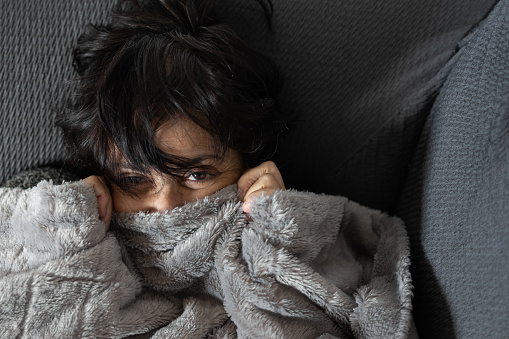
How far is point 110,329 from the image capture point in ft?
2.35

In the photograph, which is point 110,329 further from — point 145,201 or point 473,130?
point 473,130

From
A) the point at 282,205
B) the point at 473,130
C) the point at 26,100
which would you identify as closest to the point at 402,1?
the point at 473,130

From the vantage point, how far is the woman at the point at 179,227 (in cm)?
72

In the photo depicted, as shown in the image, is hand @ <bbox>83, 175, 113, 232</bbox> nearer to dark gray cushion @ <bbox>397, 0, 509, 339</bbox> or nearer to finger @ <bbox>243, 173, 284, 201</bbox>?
finger @ <bbox>243, 173, 284, 201</bbox>

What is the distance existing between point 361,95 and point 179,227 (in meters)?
0.44

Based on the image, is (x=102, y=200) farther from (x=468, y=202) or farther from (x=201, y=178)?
(x=468, y=202)

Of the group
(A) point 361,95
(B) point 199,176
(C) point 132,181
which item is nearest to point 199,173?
(B) point 199,176

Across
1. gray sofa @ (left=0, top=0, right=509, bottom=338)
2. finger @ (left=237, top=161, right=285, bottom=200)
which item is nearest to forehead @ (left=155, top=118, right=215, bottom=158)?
finger @ (left=237, top=161, right=285, bottom=200)

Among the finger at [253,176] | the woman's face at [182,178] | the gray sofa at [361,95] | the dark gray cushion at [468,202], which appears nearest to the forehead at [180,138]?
the woman's face at [182,178]

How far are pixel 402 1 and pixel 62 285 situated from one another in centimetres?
76

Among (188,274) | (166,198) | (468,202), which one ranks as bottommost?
(188,274)

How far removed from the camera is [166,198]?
0.78m

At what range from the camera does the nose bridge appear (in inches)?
30.4

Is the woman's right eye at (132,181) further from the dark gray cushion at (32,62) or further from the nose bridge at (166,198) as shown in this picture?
the dark gray cushion at (32,62)
